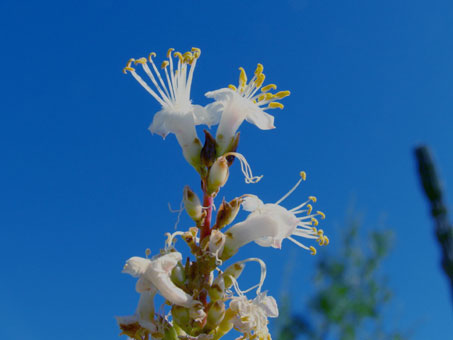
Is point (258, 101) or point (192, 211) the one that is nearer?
point (192, 211)

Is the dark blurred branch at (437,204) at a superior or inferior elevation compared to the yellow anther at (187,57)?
superior

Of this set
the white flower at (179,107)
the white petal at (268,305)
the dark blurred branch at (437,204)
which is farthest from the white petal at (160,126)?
the dark blurred branch at (437,204)

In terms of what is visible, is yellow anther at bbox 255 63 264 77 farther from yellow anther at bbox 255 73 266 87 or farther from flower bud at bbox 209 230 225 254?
flower bud at bbox 209 230 225 254

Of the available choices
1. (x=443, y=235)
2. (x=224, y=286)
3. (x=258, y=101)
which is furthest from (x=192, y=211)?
(x=443, y=235)

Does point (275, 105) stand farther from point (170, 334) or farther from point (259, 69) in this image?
point (170, 334)

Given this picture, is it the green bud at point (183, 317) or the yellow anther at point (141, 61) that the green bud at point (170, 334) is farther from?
the yellow anther at point (141, 61)

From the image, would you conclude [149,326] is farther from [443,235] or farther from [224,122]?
[443,235]
